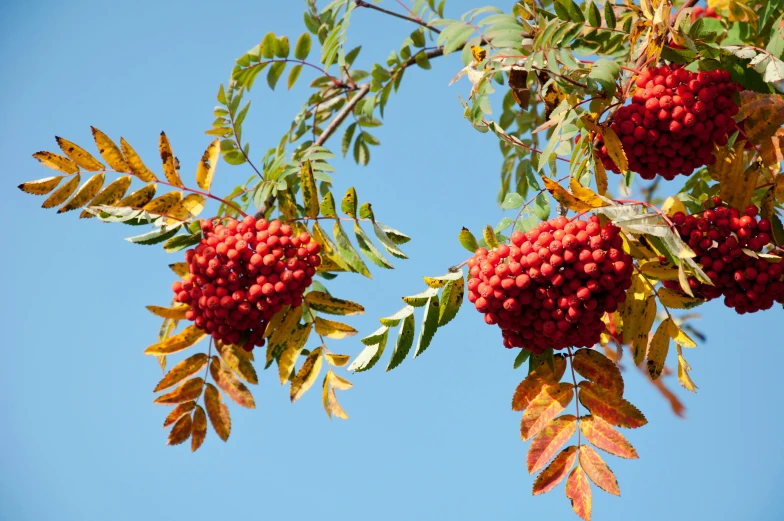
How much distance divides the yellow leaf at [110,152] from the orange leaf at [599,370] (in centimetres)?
177

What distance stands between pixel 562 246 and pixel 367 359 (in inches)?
27.6

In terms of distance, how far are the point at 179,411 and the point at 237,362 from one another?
29 centimetres

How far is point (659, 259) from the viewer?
8.59 feet

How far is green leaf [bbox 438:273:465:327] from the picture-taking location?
2.64 metres

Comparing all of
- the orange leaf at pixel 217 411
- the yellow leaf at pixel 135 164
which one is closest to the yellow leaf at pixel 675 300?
the orange leaf at pixel 217 411

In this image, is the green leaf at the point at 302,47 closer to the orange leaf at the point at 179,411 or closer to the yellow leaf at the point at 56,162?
→ the yellow leaf at the point at 56,162

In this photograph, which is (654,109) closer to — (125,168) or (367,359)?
(367,359)

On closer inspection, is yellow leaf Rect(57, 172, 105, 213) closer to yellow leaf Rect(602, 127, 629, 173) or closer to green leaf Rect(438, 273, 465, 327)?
green leaf Rect(438, 273, 465, 327)

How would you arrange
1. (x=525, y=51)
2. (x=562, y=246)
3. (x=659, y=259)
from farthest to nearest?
(x=525, y=51)
(x=659, y=259)
(x=562, y=246)

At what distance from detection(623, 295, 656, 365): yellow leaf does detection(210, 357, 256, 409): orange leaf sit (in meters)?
1.40

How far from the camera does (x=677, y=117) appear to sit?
8.42 feet

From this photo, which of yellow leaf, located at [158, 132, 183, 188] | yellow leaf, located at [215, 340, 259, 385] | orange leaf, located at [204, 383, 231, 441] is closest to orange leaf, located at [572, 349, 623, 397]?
yellow leaf, located at [215, 340, 259, 385]

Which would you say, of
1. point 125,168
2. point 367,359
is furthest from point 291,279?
point 125,168

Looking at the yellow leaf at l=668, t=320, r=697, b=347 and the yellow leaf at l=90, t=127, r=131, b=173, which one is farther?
the yellow leaf at l=90, t=127, r=131, b=173
